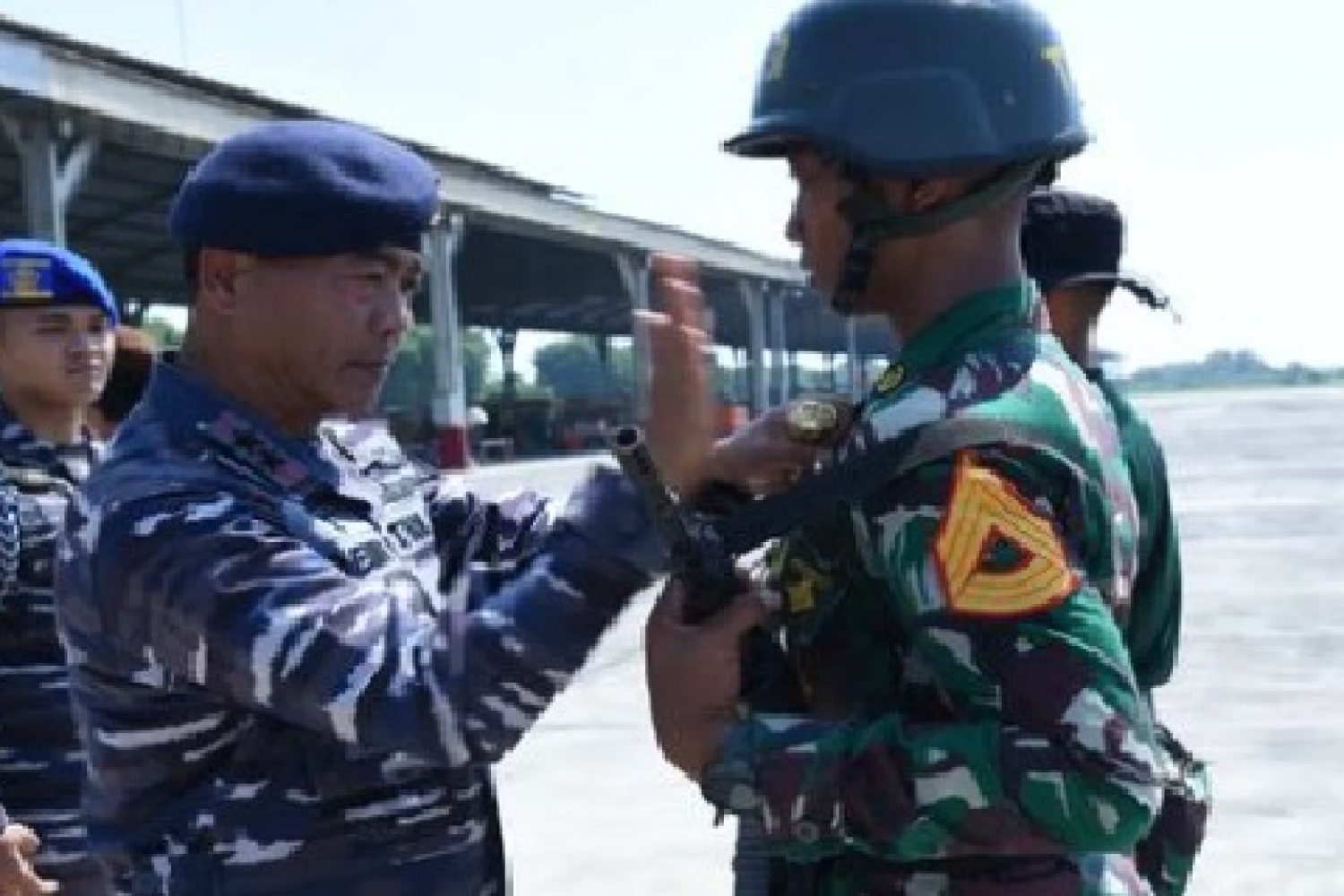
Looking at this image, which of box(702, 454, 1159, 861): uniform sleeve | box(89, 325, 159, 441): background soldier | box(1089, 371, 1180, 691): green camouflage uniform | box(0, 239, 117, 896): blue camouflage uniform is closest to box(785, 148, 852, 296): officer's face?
box(702, 454, 1159, 861): uniform sleeve

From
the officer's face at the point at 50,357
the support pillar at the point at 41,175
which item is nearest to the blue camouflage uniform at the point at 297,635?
the officer's face at the point at 50,357

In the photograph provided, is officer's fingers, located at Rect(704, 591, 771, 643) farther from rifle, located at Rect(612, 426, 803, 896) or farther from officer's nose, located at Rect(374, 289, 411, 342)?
officer's nose, located at Rect(374, 289, 411, 342)

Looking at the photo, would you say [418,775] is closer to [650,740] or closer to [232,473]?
[232,473]

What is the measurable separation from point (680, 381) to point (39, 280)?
7.98 feet

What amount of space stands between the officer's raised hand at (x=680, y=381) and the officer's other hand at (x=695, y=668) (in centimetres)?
12

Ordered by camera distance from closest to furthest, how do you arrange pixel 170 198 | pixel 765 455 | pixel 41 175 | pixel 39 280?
pixel 765 455, pixel 39 280, pixel 41 175, pixel 170 198

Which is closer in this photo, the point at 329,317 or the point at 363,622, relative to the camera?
the point at 363,622

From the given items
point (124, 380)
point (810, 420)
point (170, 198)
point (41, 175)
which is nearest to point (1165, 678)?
point (810, 420)

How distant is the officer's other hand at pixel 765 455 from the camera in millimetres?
1682

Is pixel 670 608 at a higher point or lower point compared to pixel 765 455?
lower

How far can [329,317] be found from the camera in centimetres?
183

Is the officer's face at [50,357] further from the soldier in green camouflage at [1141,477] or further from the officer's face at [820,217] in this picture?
the officer's face at [820,217]

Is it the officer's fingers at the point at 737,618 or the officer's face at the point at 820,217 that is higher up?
the officer's face at the point at 820,217

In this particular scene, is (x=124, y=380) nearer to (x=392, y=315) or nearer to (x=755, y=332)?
(x=392, y=315)
